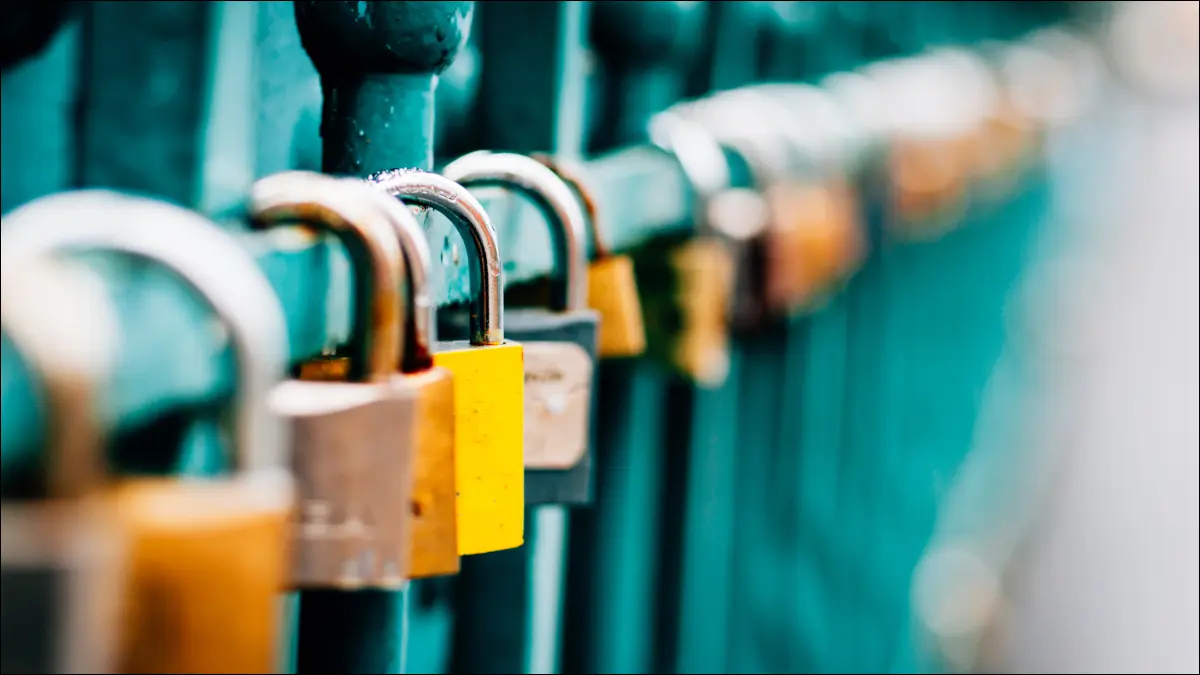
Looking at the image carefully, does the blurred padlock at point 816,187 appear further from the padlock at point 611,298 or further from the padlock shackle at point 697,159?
the padlock at point 611,298

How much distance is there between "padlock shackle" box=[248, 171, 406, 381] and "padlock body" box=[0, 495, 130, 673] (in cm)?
15

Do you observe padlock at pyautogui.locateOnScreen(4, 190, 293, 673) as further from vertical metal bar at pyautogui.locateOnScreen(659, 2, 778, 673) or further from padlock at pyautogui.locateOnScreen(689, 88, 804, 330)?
vertical metal bar at pyautogui.locateOnScreen(659, 2, 778, 673)

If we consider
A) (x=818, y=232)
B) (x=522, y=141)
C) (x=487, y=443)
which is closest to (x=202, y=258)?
(x=487, y=443)

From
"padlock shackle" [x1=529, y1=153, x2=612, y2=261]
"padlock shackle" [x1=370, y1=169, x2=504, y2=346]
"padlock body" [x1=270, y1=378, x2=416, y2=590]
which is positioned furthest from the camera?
"padlock shackle" [x1=529, y1=153, x2=612, y2=261]

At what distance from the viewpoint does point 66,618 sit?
327mm

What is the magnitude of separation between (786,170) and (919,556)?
95.8 inches

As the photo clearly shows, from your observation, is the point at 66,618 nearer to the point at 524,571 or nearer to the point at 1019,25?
the point at 524,571

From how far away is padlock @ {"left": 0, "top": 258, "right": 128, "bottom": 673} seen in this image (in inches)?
12.9

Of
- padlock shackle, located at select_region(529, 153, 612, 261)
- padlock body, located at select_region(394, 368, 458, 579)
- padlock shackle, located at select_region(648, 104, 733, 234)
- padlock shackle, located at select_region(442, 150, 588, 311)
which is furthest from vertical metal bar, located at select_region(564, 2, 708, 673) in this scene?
padlock body, located at select_region(394, 368, 458, 579)

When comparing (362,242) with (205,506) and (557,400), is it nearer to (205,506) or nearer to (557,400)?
(205,506)

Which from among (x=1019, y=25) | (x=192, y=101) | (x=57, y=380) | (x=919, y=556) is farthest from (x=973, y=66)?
(x=57, y=380)

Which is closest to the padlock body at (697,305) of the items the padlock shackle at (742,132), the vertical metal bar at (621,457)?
the vertical metal bar at (621,457)

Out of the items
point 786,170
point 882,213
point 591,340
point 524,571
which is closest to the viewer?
point 591,340

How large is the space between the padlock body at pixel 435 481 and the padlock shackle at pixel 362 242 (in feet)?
0.11
